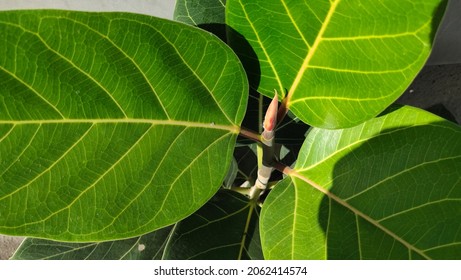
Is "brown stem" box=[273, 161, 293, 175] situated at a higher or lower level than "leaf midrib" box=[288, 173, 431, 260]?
higher

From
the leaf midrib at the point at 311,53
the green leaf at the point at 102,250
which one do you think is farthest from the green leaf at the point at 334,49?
the green leaf at the point at 102,250

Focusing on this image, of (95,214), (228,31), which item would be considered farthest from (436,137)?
(95,214)

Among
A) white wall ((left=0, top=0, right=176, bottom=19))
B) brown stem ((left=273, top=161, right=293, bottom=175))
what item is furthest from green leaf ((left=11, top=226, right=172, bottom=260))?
white wall ((left=0, top=0, right=176, bottom=19))

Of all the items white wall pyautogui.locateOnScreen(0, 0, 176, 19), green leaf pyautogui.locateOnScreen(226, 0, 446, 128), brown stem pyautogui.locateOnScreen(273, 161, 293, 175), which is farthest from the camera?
white wall pyautogui.locateOnScreen(0, 0, 176, 19)

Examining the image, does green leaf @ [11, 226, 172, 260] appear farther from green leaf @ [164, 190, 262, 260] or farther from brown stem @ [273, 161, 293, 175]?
brown stem @ [273, 161, 293, 175]

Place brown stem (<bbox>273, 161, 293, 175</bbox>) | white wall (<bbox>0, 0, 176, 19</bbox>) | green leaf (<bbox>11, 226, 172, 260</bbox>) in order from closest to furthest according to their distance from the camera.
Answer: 1. brown stem (<bbox>273, 161, 293, 175</bbox>)
2. green leaf (<bbox>11, 226, 172, 260</bbox>)
3. white wall (<bbox>0, 0, 176, 19</bbox>)

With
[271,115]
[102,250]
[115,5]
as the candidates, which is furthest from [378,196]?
[115,5]

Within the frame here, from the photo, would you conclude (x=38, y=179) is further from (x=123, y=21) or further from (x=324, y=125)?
(x=324, y=125)
